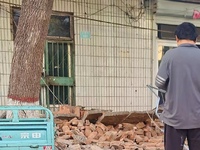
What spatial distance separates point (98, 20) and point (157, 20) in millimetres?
1641

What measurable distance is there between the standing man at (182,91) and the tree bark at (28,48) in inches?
75.4

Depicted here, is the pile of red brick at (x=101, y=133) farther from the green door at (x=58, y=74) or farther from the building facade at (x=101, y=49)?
the building facade at (x=101, y=49)

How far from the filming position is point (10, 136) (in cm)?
286

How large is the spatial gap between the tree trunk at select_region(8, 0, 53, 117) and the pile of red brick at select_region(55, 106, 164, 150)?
918mm

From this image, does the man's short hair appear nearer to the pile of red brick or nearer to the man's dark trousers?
the man's dark trousers

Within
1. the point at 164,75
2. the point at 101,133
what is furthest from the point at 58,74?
the point at 164,75

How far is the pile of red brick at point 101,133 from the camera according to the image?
4346mm

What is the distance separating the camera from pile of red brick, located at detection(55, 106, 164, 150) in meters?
4.35

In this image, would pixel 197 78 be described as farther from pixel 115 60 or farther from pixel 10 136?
pixel 115 60

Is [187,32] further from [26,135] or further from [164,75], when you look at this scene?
[26,135]

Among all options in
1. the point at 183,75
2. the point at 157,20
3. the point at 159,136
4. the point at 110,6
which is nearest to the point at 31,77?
the point at 183,75

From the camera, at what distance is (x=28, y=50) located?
376 centimetres

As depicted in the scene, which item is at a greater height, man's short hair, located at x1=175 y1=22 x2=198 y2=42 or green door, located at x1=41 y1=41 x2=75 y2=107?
man's short hair, located at x1=175 y1=22 x2=198 y2=42

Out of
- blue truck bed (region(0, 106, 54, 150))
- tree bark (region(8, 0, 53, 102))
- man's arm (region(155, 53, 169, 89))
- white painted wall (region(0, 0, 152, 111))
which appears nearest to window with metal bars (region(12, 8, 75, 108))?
white painted wall (region(0, 0, 152, 111))
